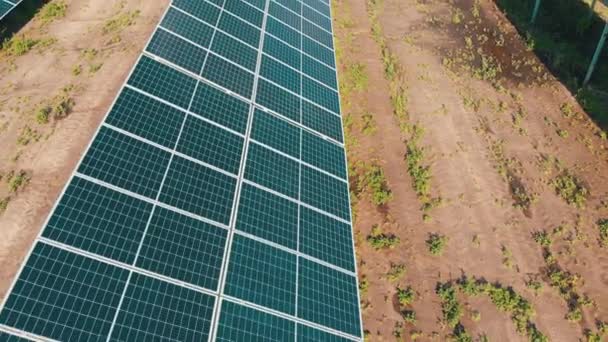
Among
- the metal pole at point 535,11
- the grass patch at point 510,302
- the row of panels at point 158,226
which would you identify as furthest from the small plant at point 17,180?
the metal pole at point 535,11

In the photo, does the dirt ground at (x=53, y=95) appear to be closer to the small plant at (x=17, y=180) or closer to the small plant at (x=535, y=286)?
the small plant at (x=17, y=180)

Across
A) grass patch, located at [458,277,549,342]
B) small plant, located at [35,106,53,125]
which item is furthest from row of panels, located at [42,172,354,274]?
small plant, located at [35,106,53,125]

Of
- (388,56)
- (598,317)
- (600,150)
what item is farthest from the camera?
(388,56)

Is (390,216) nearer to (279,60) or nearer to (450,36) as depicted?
(279,60)

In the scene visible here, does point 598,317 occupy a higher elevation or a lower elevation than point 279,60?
lower

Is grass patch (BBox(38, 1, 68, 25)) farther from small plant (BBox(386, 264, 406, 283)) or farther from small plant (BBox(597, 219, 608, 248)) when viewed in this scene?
small plant (BBox(597, 219, 608, 248))

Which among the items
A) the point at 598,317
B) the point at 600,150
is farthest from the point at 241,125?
the point at 600,150

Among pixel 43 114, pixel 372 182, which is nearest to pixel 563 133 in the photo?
pixel 372 182
